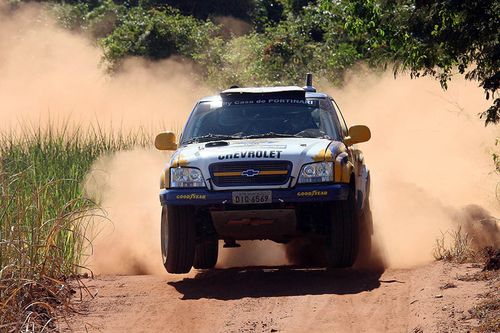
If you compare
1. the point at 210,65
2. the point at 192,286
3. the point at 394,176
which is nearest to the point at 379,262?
the point at 192,286

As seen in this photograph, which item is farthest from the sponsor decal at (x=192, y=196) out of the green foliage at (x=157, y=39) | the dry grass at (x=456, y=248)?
the green foliage at (x=157, y=39)

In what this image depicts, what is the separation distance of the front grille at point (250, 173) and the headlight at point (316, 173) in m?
0.14

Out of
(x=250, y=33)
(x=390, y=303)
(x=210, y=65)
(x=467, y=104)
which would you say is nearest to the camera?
(x=390, y=303)

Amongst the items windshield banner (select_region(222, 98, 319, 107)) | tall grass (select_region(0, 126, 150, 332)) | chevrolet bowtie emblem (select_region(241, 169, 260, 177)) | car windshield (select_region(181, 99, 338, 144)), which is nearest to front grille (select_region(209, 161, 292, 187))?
chevrolet bowtie emblem (select_region(241, 169, 260, 177))

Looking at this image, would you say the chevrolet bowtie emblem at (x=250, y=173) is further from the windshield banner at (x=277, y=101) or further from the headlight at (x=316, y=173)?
the windshield banner at (x=277, y=101)

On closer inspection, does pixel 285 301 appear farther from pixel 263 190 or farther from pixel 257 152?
pixel 257 152

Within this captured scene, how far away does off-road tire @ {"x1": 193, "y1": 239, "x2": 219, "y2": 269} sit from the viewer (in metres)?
13.7

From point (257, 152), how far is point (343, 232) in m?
1.12

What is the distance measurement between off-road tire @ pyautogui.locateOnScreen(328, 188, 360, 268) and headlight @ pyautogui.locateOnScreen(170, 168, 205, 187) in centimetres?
130

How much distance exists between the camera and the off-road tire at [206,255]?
13688mm

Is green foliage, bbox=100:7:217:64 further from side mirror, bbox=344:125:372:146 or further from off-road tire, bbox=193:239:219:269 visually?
side mirror, bbox=344:125:372:146

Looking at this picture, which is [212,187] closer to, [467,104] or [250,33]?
[467,104]

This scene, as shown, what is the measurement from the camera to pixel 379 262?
45.1 feet

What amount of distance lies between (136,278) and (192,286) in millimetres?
927
